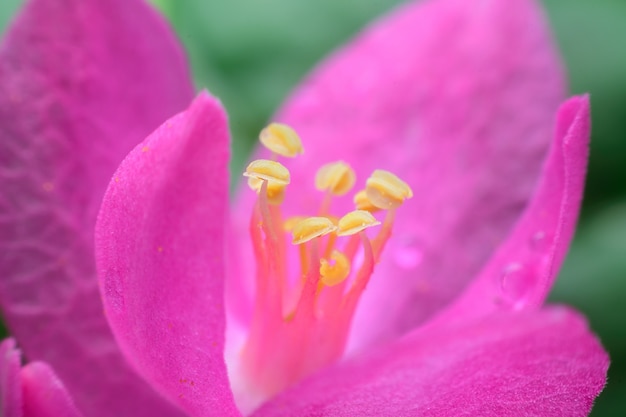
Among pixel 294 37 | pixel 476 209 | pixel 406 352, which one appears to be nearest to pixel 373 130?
pixel 476 209

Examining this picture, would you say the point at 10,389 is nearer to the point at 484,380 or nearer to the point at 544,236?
the point at 484,380

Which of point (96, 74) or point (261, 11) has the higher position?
point (96, 74)

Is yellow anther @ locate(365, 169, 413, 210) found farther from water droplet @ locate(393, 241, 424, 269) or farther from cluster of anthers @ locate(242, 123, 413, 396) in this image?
water droplet @ locate(393, 241, 424, 269)

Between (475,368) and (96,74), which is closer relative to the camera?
(475,368)

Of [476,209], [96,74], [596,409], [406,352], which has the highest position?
[96,74]

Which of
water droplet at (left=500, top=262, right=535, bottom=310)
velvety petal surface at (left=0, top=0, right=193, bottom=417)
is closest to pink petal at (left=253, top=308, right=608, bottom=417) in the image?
water droplet at (left=500, top=262, right=535, bottom=310)

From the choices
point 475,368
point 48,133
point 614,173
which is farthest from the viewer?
point 614,173

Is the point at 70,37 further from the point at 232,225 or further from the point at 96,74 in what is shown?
the point at 232,225

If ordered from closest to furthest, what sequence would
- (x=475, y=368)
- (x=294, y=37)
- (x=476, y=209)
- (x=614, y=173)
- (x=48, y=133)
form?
(x=475, y=368)
(x=48, y=133)
(x=476, y=209)
(x=614, y=173)
(x=294, y=37)
